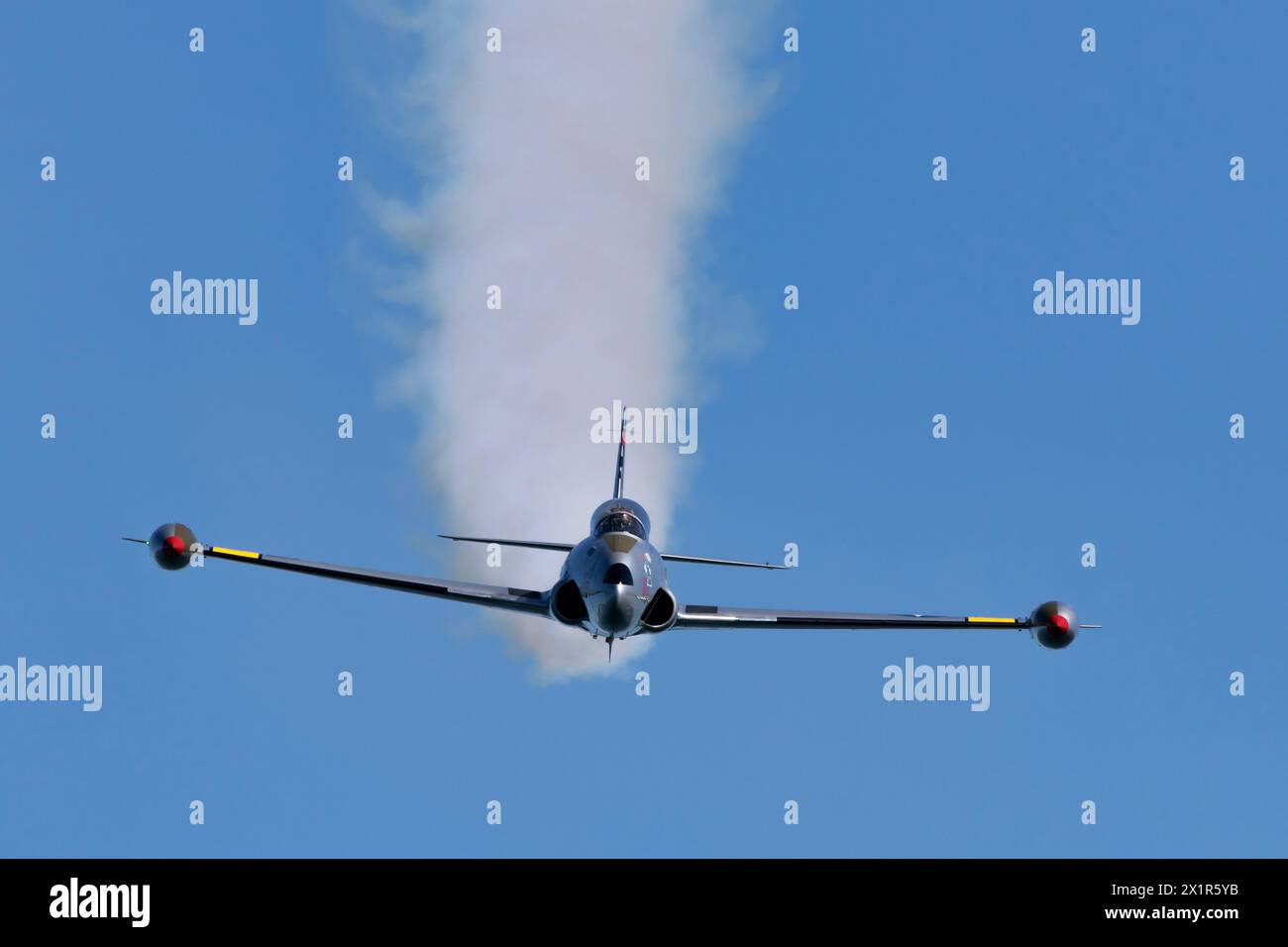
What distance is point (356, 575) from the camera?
59.7 m

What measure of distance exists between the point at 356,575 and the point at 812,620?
1710 cm

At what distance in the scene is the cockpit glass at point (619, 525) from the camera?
5969 centimetres

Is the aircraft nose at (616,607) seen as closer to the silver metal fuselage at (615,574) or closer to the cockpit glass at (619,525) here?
the silver metal fuselage at (615,574)

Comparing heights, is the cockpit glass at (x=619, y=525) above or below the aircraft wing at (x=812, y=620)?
above

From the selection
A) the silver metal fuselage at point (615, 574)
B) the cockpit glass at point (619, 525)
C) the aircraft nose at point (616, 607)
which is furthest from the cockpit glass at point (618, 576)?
the cockpit glass at point (619, 525)

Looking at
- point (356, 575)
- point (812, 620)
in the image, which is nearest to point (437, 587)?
point (356, 575)

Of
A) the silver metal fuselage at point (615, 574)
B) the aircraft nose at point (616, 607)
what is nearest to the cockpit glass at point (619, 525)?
the silver metal fuselage at point (615, 574)

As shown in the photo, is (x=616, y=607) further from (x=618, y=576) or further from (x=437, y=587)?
(x=437, y=587)

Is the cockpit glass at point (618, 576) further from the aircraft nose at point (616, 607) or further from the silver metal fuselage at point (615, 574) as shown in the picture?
the aircraft nose at point (616, 607)

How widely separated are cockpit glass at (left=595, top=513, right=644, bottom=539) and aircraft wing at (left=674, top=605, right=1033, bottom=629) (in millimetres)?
3656

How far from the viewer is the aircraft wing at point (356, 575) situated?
55.0 m

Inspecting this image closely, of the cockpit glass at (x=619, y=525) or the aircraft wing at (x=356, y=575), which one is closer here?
the aircraft wing at (x=356, y=575)
